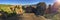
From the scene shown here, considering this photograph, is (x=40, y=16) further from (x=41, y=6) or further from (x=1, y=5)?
(x=1, y=5)

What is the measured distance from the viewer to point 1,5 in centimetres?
343

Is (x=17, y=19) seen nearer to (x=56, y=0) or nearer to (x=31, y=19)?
(x=31, y=19)

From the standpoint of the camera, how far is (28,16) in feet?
11.3

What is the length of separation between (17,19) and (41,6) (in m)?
0.25

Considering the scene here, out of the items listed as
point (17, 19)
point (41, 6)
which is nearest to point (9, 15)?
point (17, 19)

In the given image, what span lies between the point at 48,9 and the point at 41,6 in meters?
0.07

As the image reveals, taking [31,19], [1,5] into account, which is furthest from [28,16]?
[1,5]

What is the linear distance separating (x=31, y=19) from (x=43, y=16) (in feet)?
0.38

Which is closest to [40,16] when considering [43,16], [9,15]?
[43,16]

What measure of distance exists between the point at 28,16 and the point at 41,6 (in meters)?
0.15

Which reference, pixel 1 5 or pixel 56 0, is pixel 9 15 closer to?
pixel 1 5

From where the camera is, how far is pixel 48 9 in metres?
3.45

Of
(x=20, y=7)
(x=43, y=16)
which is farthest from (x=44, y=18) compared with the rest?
(x=20, y=7)

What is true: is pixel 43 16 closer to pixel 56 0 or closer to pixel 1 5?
pixel 56 0
